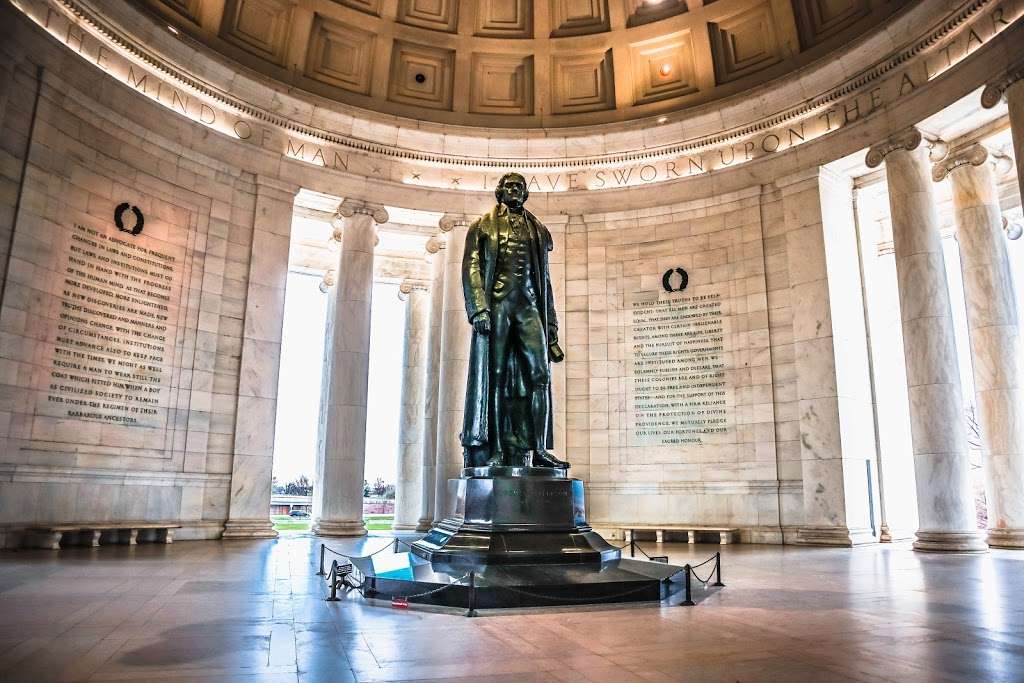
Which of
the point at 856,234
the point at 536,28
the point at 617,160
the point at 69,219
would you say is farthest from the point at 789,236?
the point at 69,219

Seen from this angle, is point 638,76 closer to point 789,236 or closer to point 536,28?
point 536,28

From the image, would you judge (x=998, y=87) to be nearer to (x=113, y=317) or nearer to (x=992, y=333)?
(x=992, y=333)

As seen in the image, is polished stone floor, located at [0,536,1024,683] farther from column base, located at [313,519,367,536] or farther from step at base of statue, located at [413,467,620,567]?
column base, located at [313,519,367,536]

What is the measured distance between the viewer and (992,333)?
1586cm

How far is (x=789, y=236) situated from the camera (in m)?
17.4

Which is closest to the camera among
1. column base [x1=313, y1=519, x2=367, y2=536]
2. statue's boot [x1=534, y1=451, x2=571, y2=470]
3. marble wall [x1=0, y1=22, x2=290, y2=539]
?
statue's boot [x1=534, y1=451, x2=571, y2=470]

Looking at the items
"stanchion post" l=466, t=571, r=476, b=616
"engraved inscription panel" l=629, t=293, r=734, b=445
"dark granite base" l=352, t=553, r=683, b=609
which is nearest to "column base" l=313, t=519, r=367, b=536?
"engraved inscription panel" l=629, t=293, r=734, b=445

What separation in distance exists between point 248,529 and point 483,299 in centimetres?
983

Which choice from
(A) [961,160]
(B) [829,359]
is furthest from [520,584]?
(A) [961,160]

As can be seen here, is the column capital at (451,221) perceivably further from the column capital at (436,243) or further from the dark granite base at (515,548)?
the dark granite base at (515,548)

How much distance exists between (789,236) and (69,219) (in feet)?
50.9

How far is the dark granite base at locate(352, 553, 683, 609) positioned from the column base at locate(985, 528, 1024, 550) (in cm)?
995

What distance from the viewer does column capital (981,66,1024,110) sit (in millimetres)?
13422

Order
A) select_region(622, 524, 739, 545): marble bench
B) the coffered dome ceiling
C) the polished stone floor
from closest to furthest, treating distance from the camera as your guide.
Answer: the polished stone floor → select_region(622, 524, 739, 545): marble bench → the coffered dome ceiling
